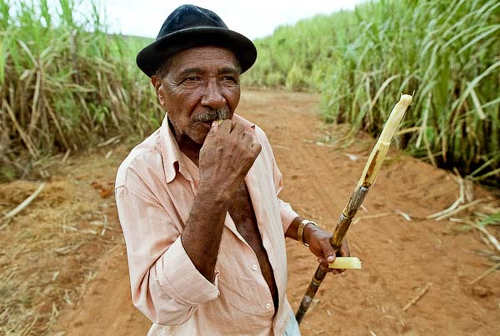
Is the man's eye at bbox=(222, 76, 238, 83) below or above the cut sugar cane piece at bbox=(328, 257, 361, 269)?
above

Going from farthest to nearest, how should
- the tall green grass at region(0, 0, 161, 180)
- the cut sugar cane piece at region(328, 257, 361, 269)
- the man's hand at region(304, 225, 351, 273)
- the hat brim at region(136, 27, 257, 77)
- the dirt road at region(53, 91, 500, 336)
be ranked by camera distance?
the tall green grass at region(0, 0, 161, 180) → the dirt road at region(53, 91, 500, 336) → the man's hand at region(304, 225, 351, 273) → the cut sugar cane piece at region(328, 257, 361, 269) → the hat brim at region(136, 27, 257, 77)

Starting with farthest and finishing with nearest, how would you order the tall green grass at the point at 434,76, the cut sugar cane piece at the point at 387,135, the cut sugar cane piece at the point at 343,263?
1. the tall green grass at the point at 434,76
2. the cut sugar cane piece at the point at 343,263
3. the cut sugar cane piece at the point at 387,135

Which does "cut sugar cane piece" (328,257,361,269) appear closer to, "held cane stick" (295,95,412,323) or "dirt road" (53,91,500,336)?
"held cane stick" (295,95,412,323)

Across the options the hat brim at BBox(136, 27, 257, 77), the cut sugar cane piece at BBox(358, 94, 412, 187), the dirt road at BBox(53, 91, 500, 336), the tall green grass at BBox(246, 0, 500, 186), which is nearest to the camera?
the cut sugar cane piece at BBox(358, 94, 412, 187)

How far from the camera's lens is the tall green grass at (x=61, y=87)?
3.21 m

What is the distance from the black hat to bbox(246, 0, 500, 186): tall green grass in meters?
1.56

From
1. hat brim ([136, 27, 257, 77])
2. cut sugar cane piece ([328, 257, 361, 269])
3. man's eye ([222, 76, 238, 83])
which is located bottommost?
cut sugar cane piece ([328, 257, 361, 269])

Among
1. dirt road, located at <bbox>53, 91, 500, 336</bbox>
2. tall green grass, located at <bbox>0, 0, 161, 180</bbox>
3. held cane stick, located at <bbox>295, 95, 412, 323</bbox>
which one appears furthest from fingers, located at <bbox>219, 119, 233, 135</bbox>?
tall green grass, located at <bbox>0, 0, 161, 180</bbox>

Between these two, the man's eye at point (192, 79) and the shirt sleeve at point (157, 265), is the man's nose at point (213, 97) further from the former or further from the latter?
the shirt sleeve at point (157, 265)

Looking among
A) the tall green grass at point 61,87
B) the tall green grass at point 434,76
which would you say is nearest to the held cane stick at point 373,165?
the tall green grass at point 434,76

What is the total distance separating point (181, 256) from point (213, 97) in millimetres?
457

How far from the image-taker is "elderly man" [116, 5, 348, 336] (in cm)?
88

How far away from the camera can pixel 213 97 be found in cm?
105

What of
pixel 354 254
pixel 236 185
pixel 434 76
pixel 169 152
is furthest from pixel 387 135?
pixel 434 76
